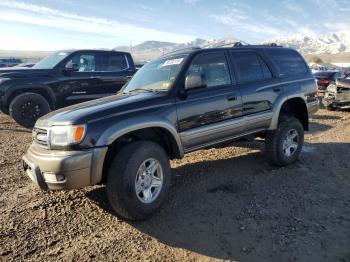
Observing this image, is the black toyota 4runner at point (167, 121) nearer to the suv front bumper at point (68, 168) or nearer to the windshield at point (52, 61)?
the suv front bumper at point (68, 168)

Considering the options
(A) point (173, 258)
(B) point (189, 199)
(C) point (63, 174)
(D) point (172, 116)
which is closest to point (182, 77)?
(D) point (172, 116)

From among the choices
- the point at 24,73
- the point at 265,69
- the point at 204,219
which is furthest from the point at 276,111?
the point at 24,73

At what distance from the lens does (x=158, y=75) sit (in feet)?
16.6

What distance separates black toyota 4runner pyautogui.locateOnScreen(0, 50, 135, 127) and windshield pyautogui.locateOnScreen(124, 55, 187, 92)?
4.10 metres

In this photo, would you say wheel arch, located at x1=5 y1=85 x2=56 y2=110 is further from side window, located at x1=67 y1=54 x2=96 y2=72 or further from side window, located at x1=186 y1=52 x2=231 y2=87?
side window, located at x1=186 y1=52 x2=231 y2=87

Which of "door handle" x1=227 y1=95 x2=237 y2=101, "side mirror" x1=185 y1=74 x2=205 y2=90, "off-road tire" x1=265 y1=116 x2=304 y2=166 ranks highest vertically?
"side mirror" x1=185 y1=74 x2=205 y2=90

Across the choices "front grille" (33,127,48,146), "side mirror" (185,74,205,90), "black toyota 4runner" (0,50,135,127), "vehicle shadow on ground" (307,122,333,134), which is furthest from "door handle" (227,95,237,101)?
"black toyota 4runner" (0,50,135,127)

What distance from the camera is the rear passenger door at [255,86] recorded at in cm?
532

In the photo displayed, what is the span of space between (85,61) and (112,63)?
2.42 feet

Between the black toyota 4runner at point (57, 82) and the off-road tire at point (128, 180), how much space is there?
5452mm

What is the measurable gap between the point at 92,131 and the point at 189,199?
1.66m

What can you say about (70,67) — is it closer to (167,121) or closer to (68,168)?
(167,121)

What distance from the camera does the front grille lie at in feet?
13.1

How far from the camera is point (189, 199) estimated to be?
4.76 metres
